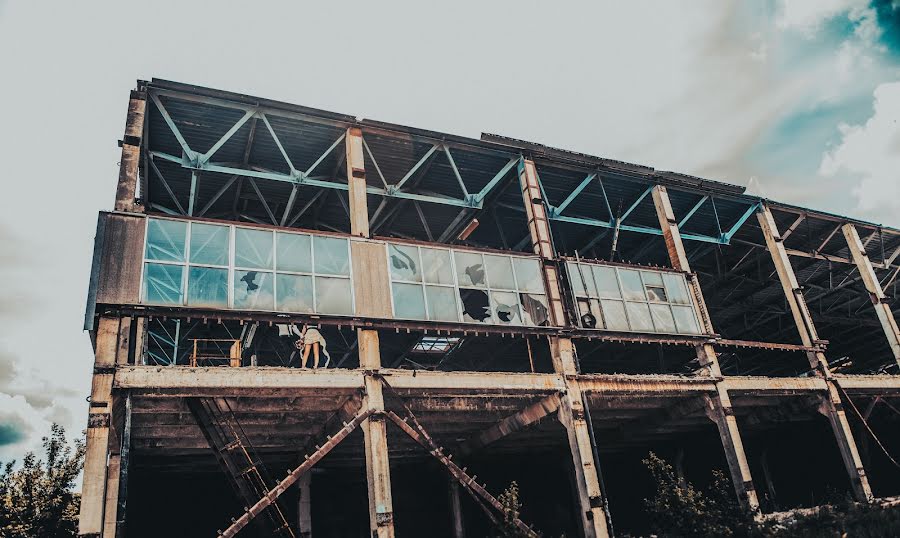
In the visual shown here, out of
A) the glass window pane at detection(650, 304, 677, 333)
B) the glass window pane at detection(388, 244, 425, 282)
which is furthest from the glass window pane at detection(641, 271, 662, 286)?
the glass window pane at detection(388, 244, 425, 282)

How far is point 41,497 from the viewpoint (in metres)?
17.3

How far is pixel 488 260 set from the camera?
1559 centimetres

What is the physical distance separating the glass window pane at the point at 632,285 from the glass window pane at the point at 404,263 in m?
6.52

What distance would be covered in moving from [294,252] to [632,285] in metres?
9.84

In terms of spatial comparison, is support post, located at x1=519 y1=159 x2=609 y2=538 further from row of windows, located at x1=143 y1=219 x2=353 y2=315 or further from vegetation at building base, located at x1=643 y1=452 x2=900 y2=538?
row of windows, located at x1=143 y1=219 x2=353 y2=315

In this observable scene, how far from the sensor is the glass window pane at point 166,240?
12.2m

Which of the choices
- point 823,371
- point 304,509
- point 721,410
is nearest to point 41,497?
point 304,509

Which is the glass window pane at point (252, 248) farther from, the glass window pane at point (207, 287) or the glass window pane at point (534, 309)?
the glass window pane at point (534, 309)

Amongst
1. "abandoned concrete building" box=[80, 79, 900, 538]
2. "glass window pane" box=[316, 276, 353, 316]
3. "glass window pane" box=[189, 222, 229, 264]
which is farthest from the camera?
"glass window pane" box=[316, 276, 353, 316]

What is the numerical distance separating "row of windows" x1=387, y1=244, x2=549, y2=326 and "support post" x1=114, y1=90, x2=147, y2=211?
18.7 ft

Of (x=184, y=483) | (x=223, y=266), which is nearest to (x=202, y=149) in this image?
(x=223, y=266)

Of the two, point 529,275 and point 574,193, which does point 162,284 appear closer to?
point 529,275

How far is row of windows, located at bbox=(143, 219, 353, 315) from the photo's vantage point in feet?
39.6

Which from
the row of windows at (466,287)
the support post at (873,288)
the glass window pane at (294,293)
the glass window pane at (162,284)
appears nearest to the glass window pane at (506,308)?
the row of windows at (466,287)
